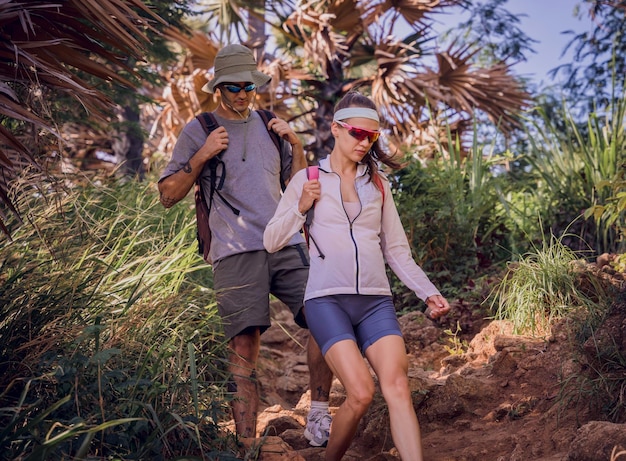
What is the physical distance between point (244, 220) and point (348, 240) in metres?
0.94

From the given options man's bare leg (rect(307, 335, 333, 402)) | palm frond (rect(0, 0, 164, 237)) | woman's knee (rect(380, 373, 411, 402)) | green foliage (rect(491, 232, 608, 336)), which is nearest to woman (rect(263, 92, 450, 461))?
woman's knee (rect(380, 373, 411, 402))

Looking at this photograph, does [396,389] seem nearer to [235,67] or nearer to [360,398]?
[360,398]

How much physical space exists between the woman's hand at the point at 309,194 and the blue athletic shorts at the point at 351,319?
0.45 metres

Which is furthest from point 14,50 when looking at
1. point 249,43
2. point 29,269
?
point 249,43

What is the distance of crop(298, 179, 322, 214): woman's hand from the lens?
4.12m

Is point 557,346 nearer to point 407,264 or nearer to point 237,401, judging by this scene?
point 407,264

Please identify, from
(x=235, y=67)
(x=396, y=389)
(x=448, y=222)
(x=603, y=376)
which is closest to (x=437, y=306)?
(x=396, y=389)

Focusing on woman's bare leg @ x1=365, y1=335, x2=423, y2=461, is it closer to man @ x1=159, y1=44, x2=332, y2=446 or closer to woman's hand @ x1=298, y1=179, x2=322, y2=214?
woman's hand @ x1=298, y1=179, x2=322, y2=214

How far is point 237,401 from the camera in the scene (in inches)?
179

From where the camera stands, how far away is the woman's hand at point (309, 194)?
4117 millimetres

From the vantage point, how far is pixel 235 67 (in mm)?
5086

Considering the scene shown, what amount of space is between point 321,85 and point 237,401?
742 centimetres

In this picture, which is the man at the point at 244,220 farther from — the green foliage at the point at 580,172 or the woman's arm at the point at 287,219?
the green foliage at the point at 580,172

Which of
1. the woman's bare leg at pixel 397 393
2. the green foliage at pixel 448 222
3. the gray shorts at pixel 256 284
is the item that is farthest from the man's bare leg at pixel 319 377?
the green foliage at pixel 448 222
